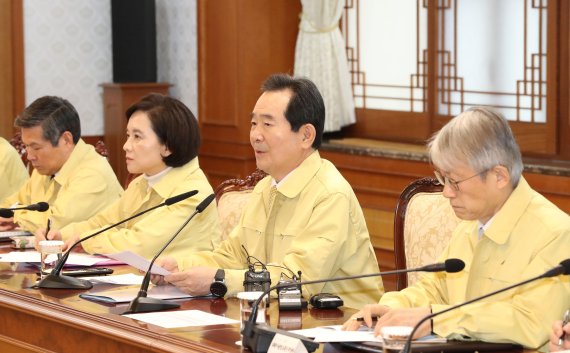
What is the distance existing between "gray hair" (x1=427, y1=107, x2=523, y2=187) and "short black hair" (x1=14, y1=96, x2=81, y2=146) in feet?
8.15

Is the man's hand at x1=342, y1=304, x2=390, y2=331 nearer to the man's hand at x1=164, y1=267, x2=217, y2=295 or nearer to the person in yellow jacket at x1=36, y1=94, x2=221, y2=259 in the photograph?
the man's hand at x1=164, y1=267, x2=217, y2=295

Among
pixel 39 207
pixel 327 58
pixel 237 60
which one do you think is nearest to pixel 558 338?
pixel 39 207

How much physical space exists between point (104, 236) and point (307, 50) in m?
3.20

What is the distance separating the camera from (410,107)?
6.79 m

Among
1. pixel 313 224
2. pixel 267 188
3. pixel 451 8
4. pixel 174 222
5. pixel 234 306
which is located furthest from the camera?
pixel 451 8

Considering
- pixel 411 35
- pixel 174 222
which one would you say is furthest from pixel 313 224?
pixel 411 35

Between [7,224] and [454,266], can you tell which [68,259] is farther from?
[454,266]

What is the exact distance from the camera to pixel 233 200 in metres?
4.18

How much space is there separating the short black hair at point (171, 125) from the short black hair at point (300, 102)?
1.98 feet

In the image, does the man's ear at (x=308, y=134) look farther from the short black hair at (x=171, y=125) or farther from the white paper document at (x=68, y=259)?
the white paper document at (x=68, y=259)

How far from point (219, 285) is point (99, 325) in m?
0.44

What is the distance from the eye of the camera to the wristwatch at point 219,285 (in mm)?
3143

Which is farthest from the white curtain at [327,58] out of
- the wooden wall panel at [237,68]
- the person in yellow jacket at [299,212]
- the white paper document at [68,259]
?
the person in yellow jacket at [299,212]

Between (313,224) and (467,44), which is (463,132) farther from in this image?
(467,44)
